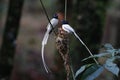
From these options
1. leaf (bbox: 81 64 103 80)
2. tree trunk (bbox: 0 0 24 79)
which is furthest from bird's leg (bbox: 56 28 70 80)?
tree trunk (bbox: 0 0 24 79)

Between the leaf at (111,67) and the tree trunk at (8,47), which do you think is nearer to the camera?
the leaf at (111,67)

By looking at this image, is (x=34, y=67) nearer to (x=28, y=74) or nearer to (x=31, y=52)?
(x=28, y=74)

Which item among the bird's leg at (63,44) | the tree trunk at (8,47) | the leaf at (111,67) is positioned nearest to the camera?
the leaf at (111,67)

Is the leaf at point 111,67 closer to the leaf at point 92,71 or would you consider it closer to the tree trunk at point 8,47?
the leaf at point 92,71

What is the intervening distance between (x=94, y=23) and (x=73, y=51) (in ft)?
1.73

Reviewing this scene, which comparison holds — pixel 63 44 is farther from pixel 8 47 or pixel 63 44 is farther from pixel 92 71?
pixel 8 47

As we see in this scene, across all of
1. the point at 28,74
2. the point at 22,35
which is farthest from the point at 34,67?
the point at 22,35

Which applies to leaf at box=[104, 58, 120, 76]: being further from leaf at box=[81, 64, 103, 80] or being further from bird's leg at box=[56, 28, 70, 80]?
bird's leg at box=[56, 28, 70, 80]

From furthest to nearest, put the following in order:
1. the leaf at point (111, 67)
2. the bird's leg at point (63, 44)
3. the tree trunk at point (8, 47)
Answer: the tree trunk at point (8, 47)
the bird's leg at point (63, 44)
the leaf at point (111, 67)

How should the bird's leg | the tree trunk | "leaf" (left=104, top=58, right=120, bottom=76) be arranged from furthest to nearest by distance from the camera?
the tree trunk < the bird's leg < "leaf" (left=104, top=58, right=120, bottom=76)

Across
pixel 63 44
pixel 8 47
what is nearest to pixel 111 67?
pixel 63 44

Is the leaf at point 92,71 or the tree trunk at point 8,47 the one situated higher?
the leaf at point 92,71

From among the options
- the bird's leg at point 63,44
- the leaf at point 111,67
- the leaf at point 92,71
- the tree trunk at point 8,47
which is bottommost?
the tree trunk at point 8,47

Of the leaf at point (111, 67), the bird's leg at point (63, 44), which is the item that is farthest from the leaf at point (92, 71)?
the bird's leg at point (63, 44)
